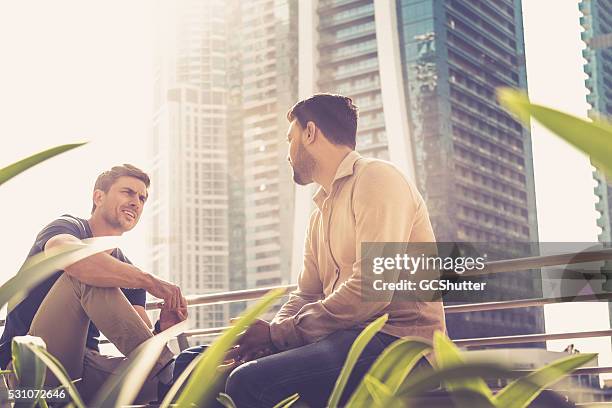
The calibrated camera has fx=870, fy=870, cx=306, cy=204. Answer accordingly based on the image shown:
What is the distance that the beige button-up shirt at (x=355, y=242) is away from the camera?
158 cm

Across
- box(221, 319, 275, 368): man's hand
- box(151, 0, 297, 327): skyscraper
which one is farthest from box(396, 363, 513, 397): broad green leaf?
A: box(151, 0, 297, 327): skyscraper

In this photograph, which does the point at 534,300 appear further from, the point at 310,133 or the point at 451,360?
the point at 451,360

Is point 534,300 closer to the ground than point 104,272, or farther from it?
closer to the ground

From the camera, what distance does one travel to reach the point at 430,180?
47.1 m

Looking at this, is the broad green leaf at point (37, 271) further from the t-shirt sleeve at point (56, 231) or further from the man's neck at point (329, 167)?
the t-shirt sleeve at point (56, 231)

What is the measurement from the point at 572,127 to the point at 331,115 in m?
1.61

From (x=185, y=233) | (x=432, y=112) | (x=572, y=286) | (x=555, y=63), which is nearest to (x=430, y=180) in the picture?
(x=432, y=112)

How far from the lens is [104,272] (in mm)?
1798

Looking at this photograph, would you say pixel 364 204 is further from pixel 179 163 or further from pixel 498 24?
pixel 179 163

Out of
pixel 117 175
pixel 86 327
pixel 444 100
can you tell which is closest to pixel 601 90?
pixel 444 100

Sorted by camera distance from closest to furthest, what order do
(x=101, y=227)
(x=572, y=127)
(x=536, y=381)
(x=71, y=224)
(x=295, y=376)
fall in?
(x=572, y=127)
(x=536, y=381)
(x=295, y=376)
(x=71, y=224)
(x=101, y=227)

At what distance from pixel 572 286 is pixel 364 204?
1346mm

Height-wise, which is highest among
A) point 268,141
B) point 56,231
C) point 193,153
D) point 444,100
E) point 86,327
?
point 444,100

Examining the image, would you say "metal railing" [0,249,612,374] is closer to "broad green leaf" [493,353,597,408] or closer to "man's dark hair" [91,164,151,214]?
"man's dark hair" [91,164,151,214]
